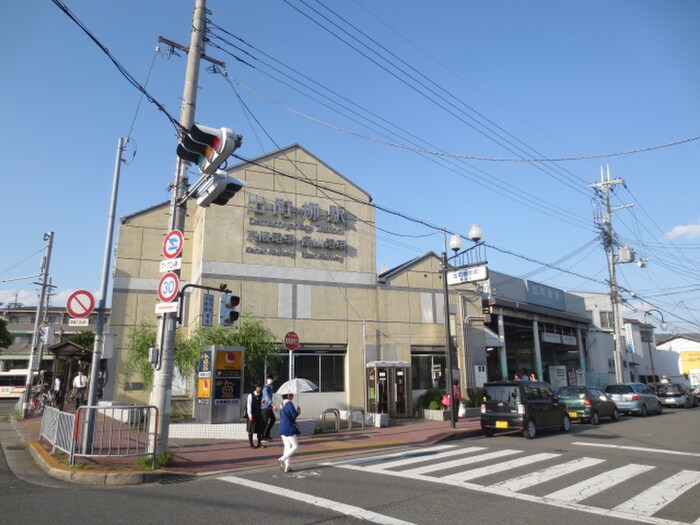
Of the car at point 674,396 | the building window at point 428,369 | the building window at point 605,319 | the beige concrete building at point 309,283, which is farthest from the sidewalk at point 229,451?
the building window at point 605,319

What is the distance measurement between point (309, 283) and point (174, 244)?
40.7ft

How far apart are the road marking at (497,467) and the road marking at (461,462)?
59 centimetres

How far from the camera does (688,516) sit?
6.75m

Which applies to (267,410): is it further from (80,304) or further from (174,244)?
(174,244)

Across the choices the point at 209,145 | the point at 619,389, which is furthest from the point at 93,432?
the point at 619,389

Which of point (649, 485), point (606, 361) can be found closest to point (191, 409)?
point (649, 485)

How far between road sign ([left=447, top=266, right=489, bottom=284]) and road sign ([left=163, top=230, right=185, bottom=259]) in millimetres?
12709

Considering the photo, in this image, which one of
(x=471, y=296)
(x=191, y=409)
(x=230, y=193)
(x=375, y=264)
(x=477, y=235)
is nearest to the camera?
(x=230, y=193)

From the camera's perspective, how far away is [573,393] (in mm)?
21359

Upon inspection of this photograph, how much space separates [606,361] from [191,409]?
36.3m

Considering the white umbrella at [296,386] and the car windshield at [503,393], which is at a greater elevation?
the white umbrella at [296,386]

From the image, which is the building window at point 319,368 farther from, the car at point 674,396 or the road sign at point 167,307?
the car at point 674,396

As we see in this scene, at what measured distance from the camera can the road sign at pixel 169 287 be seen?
33.8 ft

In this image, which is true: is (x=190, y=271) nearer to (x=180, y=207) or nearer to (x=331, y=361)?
(x=331, y=361)
